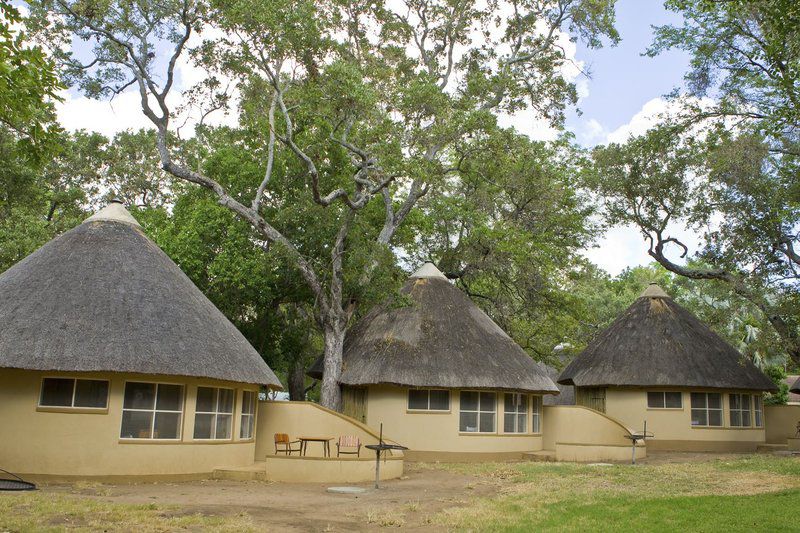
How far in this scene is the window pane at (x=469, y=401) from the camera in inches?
895

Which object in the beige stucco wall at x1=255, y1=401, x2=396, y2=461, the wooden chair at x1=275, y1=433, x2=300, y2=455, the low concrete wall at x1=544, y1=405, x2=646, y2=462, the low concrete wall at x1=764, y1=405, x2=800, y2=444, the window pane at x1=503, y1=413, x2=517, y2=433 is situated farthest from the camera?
the low concrete wall at x1=764, y1=405, x2=800, y2=444

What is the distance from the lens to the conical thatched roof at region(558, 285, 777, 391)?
2728 centimetres

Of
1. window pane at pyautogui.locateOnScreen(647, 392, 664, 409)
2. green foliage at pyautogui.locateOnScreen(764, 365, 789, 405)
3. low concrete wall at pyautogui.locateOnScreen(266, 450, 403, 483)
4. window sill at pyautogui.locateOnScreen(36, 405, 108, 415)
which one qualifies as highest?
green foliage at pyautogui.locateOnScreen(764, 365, 789, 405)

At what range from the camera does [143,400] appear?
15703 millimetres

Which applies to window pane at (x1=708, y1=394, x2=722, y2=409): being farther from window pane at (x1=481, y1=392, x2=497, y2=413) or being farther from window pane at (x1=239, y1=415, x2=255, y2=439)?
window pane at (x1=239, y1=415, x2=255, y2=439)

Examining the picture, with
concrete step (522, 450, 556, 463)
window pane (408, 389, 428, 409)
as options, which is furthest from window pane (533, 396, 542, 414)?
window pane (408, 389, 428, 409)

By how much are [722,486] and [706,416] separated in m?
13.6

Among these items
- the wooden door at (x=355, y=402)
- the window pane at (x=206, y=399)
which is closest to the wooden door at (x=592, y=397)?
the wooden door at (x=355, y=402)

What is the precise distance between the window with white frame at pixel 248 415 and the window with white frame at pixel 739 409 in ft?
63.3

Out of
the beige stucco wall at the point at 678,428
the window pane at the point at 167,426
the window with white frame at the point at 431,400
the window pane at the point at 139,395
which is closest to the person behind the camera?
the window pane at the point at 139,395

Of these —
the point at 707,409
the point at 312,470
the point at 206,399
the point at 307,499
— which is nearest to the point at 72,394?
the point at 206,399

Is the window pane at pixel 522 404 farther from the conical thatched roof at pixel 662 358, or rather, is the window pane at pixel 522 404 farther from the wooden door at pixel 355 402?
the conical thatched roof at pixel 662 358

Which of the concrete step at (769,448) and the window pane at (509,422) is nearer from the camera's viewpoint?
the window pane at (509,422)

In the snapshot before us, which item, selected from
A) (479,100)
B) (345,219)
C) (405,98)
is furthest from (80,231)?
(479,100)
